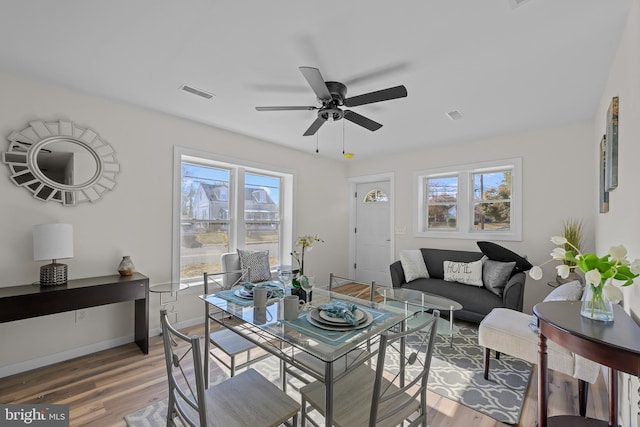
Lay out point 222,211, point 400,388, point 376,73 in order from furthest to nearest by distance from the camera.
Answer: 1. point 222,211
2. point 376,73
3. point 400,388

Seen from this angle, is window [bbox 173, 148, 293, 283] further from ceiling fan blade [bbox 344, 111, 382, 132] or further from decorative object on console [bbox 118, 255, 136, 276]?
ceiling fan blade [bbox 344, 111, 382, 132]

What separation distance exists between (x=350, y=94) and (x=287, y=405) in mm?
2505

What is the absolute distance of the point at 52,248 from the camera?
7.68 ft

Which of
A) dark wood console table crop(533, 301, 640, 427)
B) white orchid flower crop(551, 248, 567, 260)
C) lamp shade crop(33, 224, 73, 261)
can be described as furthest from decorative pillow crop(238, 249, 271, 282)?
white orchid flower crop(551, 248, 567, 260)

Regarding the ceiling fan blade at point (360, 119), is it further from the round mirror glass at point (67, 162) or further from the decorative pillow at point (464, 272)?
the round mirror glass at point (67, 162)

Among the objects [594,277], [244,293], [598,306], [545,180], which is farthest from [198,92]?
[545,180]

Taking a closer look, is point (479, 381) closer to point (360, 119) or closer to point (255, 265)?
point (360, 119)

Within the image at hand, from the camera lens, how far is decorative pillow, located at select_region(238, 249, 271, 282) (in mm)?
3787

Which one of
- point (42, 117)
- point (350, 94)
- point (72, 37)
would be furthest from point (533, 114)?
point (42, 117)

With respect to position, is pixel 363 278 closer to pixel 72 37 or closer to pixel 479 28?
pixel 479 28

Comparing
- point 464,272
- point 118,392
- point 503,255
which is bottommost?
point 118,392

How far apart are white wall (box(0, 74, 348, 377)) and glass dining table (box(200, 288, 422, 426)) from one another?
5.16 ft

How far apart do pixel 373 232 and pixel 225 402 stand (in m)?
4.55

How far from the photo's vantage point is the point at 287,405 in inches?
54.1
